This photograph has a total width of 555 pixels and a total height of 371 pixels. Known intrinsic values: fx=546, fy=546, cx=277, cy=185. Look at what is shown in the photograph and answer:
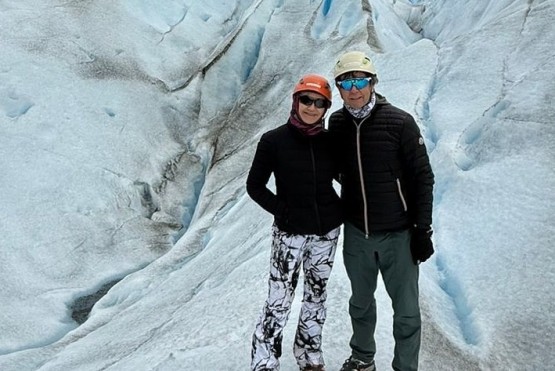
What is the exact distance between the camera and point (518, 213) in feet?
17.8

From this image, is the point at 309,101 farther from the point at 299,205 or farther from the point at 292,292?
the point at 292,292

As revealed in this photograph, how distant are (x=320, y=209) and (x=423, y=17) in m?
17.1

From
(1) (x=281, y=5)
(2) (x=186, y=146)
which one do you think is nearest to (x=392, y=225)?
(2) (x=186, y=146)

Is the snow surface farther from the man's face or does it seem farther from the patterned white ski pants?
the man's face

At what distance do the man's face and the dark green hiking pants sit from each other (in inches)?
31.3

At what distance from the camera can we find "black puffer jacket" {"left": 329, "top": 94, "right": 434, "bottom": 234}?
317 cm

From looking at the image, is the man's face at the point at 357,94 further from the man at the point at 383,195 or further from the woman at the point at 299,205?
the woman at the point at 299,205

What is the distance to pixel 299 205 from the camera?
3443mm

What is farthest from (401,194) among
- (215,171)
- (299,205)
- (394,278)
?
(215,171)

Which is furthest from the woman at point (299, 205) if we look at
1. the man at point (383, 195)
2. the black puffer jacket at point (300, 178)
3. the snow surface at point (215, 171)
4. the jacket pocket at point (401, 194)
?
the snow surface at point (215, 171)

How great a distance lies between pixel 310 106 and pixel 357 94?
0.30 m

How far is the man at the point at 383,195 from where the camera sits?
3180 millimetres

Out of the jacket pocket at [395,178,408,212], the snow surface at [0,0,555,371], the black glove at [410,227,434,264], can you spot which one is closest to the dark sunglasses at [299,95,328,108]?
the jacket pocket at [395,178,408,212]

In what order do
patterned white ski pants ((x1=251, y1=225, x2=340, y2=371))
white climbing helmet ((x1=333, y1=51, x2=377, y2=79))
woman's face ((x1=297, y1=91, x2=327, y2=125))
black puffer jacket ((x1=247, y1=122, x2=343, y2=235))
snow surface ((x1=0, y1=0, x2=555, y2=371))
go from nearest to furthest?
white climbing helmet ((x1=333, y1=51, x2=377, y2=79)), woman's face ((x1=297, y1=91, x2=327, y2=125)), black puffer jacket ((x1=247, y1=122, x2=343, y2=235)), patterned white ski pants ((x1=251, y1=225, x2=340, y2=371)), snow surface ((x1=0, y1=0, x2=555, y2=371))
